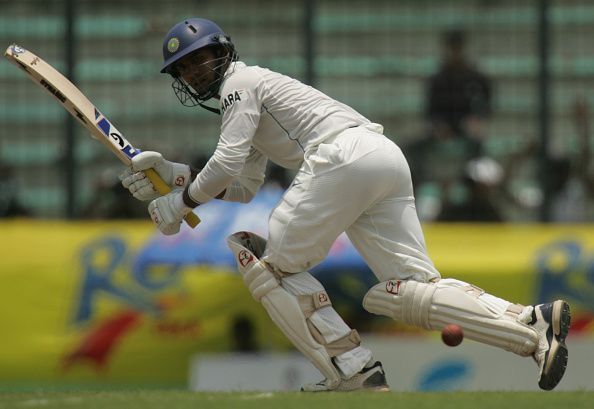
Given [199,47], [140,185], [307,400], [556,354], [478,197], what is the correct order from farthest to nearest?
[478,197]
[140,185]
[199,47]
[556,354]
[307,400]

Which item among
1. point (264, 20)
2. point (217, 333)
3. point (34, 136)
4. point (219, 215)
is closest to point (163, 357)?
point (217, 333)

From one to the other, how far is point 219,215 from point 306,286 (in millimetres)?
3220

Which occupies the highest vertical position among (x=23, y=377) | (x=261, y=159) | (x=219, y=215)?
(x=261, y=159)

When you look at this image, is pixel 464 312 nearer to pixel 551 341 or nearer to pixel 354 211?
pixel 551 341

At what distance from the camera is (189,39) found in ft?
20.0

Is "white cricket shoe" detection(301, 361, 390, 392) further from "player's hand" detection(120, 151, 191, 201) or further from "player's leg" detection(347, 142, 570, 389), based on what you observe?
"player's hand" detection(120, 151, 191, 201)

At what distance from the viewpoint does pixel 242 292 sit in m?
9.00

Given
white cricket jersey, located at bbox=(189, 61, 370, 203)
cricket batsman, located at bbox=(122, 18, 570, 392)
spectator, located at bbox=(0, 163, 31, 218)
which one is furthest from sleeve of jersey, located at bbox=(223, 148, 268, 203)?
spectator, located at bbox=(0, 163, 31, 218)

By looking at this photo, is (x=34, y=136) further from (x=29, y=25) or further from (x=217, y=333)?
(x=217, y=333)

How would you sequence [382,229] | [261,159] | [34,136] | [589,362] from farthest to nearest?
[34,136]
[589,362]
[261,159]
[382,229]

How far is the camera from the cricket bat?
6387mm

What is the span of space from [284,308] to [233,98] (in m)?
0.92

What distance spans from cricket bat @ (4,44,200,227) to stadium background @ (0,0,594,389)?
2588mm

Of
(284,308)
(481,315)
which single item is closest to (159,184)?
(284,308)
